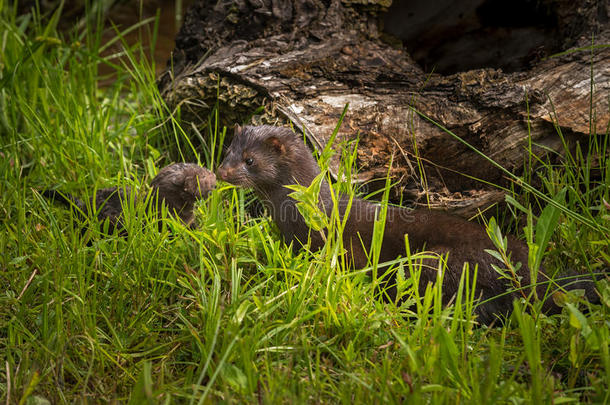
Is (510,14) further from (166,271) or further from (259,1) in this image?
(166,271)

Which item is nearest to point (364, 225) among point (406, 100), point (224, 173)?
point (224, 173)

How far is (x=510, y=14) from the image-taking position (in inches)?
218

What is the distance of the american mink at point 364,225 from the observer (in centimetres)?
313

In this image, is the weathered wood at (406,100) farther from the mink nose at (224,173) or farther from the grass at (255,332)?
the mink nose at (224,173)

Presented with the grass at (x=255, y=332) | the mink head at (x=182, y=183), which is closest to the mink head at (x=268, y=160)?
the grass at (x=255, y=332)

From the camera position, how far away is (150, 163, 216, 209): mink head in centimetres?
405

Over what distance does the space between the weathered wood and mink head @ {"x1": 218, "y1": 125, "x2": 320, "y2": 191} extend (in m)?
0.35

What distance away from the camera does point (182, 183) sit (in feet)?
13.3

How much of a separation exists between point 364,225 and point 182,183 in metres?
1.35

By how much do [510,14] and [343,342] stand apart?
13.5 ft

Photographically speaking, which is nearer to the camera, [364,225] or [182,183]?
[364,225]

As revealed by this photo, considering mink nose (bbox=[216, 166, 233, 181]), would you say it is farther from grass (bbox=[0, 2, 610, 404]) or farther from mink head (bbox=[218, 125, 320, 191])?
grass (bbox=[0, 2, 610, 404])

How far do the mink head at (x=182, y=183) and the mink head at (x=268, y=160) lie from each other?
1.42ft

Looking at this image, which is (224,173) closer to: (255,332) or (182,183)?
(182,183)
